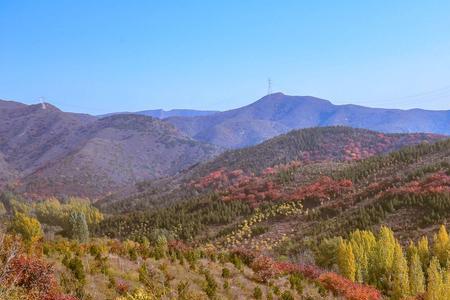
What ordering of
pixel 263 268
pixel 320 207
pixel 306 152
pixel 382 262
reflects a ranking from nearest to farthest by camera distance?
pixel 263 268, pixel 382 262, pixel 320 207, pixel 306 152

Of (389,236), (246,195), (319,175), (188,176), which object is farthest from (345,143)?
(389,236)

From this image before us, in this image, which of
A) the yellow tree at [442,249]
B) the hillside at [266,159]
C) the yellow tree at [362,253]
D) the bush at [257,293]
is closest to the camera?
the bush at [257,293]

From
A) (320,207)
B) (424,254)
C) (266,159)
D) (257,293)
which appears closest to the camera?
(257,293)

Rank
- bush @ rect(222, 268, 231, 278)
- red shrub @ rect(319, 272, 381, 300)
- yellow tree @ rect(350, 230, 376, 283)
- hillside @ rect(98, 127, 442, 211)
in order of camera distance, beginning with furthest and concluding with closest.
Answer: hillside @ rect(98, 127, 442, 211) → yellow tree @ rect(350, 230, 376, 283) → red shrub @ rect(319, 272, 381, 300) → bush @ rect(222, 268, 231, 278)

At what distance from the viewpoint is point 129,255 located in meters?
23.3

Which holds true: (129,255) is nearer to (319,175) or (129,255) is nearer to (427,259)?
(427,259)

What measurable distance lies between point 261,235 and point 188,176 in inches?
4758

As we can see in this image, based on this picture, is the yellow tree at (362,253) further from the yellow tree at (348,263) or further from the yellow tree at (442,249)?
the yellow tree at (442,249)

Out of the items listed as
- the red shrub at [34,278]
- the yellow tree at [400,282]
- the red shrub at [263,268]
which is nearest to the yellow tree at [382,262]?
the yellow tree at [400,282]

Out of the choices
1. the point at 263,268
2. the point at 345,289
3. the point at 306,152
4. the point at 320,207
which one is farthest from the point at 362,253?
the point at 306,152

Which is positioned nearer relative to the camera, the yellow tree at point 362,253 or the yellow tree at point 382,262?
the yellow tree at point 382,262

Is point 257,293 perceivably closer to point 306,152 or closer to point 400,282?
point 400,282

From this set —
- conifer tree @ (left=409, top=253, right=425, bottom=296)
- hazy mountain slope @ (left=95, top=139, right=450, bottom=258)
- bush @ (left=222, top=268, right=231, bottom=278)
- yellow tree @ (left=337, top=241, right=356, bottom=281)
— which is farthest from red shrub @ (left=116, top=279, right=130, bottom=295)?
hazy mountain slope @ (left=95, top=139, right=450, bottom=258)

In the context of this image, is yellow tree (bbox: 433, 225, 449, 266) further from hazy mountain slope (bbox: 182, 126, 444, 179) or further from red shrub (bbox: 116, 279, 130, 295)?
hazy mountain slope (bbox: 182, 126, 444, 179)
